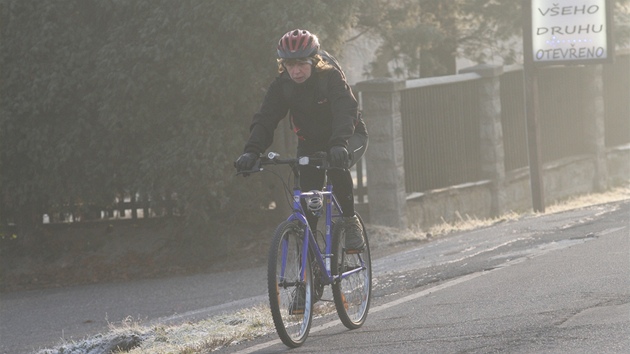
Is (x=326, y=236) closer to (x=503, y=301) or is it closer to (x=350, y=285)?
(x=350, y=285)

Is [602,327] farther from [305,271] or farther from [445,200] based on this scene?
[445,200]

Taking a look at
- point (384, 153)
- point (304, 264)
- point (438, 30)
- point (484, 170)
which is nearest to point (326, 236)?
point (304, 264)

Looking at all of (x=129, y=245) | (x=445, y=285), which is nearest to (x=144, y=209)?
(x=129, y=245)

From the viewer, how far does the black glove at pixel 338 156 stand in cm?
743

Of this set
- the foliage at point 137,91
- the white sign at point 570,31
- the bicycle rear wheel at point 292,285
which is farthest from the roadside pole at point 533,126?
the bicycle rear wheel at point 292,285

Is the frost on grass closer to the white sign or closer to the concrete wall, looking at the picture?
the concrete wall

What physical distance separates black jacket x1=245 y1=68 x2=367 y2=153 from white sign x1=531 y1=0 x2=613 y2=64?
10.0m

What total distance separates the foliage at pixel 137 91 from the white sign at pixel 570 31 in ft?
11.3

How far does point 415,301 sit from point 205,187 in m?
5.99

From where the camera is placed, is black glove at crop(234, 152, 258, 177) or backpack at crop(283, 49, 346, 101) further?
backpack at crop(283, 49, 346, 101)

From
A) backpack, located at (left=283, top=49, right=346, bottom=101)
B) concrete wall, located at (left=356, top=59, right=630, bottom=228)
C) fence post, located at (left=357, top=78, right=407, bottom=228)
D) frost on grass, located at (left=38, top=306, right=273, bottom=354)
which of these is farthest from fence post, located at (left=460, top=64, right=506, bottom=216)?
backpack, located at (left=283, top=49, right=346, bottom=101)

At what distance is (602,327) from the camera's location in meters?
7.52

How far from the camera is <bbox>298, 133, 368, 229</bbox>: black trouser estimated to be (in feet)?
26.1

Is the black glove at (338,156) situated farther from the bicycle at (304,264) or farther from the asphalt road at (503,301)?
the asphalt road at (503,301)
